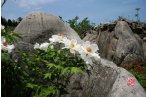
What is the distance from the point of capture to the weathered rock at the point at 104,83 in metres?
6.17

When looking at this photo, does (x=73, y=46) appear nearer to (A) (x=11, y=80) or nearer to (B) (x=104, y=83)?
(A) (x=11, y=80)

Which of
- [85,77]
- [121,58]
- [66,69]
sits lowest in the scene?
[121,58]

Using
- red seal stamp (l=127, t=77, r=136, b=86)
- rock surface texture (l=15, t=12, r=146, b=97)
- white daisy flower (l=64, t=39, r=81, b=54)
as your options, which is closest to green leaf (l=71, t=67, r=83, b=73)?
white daisy flower (l=64, t=39, r=81, b=54)

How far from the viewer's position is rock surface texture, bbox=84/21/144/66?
Answer: 737 inches

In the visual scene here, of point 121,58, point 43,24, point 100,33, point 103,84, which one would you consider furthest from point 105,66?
point 100,33

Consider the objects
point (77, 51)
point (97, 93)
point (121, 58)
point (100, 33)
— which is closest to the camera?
point (77, 51)

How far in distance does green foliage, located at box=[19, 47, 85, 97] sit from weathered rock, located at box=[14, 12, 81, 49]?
7.07 feet

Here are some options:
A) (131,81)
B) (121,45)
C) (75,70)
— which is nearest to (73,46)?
(75,70)

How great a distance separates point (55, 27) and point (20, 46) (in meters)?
1.40

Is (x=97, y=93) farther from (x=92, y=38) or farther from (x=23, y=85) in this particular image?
(x=92, y=38)

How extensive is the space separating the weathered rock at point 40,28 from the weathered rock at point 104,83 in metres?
1.31

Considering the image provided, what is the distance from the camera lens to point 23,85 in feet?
15.8

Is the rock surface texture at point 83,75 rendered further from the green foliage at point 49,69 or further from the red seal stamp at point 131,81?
the green foliage at point 49,69

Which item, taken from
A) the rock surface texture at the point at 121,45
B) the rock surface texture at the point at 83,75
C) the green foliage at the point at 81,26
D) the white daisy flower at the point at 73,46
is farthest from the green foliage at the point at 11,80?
the green foliage at the point at 81,26
